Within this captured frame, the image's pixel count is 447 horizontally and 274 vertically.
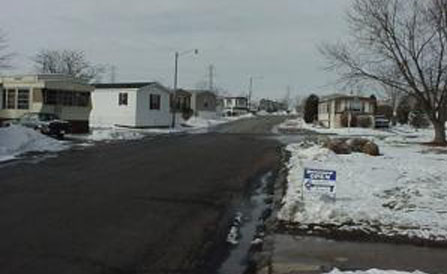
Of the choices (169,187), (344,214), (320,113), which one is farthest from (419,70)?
(320,113)

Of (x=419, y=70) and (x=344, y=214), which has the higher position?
(x=419, y=70)

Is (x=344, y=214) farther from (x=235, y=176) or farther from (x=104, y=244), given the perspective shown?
(x=235, y=176)

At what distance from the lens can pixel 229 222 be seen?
1345 cm

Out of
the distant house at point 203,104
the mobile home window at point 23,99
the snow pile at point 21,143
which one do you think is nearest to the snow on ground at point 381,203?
the snow pile at point 21,143

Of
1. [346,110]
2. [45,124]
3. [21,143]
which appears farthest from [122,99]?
[21,143]

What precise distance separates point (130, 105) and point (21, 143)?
98.7 feet

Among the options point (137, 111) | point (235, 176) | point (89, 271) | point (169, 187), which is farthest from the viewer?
point (137, 111)

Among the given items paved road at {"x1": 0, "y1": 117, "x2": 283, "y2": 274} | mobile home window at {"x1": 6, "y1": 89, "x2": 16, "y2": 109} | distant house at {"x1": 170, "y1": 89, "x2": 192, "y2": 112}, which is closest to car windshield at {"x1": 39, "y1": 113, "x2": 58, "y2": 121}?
mobile home window at {"x1": 6, "y1": 89, "x2": 16, "y2": 109}

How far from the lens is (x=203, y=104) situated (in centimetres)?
11162

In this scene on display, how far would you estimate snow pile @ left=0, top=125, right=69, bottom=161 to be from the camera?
30641 mm

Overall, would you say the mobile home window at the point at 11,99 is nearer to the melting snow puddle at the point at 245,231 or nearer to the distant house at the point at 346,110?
the distant house at the point at 346,110

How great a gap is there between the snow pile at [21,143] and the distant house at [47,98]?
43.5 ft

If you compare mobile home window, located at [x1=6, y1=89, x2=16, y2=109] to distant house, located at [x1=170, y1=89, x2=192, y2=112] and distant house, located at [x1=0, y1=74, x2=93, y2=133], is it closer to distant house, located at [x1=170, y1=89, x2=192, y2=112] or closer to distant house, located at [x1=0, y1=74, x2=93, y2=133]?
distant house, located at [x1=0, y1=74, x2=93, y2=133]

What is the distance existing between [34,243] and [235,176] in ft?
37.1
